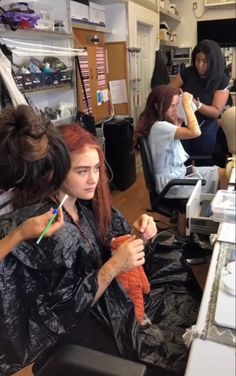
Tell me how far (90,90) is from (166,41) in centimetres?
253

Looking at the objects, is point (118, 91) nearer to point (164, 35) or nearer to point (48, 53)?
point (48, 53)

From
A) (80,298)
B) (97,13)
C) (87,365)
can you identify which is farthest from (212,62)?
(87,365)

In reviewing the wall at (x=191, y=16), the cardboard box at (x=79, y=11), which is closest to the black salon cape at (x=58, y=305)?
the cardboard box at (x=79, y=11)

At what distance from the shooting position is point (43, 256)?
886 mm

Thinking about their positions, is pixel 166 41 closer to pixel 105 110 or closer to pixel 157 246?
pixel 105 110

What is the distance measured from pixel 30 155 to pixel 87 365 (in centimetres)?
48

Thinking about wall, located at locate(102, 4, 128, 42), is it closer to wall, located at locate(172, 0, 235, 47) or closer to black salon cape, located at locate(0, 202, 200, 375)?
wall, located at locate(172, 0, 235, 47)

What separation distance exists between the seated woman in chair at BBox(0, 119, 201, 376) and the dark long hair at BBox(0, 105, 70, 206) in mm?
110

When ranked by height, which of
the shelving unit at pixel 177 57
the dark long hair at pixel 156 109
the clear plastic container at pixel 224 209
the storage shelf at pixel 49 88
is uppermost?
the shelving unit at pixel 177 57

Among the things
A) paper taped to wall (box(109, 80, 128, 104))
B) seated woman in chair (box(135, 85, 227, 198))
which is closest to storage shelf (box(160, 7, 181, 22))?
paper taped to wall (box(109, 80, 128, 104))

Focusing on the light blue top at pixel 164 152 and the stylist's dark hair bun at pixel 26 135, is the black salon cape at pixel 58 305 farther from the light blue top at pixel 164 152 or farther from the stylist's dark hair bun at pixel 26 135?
the light blue top at pixel 164 152

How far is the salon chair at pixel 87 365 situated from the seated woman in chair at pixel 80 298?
10 cm

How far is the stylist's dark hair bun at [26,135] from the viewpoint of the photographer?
0.83m

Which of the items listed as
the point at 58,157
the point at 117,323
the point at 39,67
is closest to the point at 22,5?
the point at 39,67
